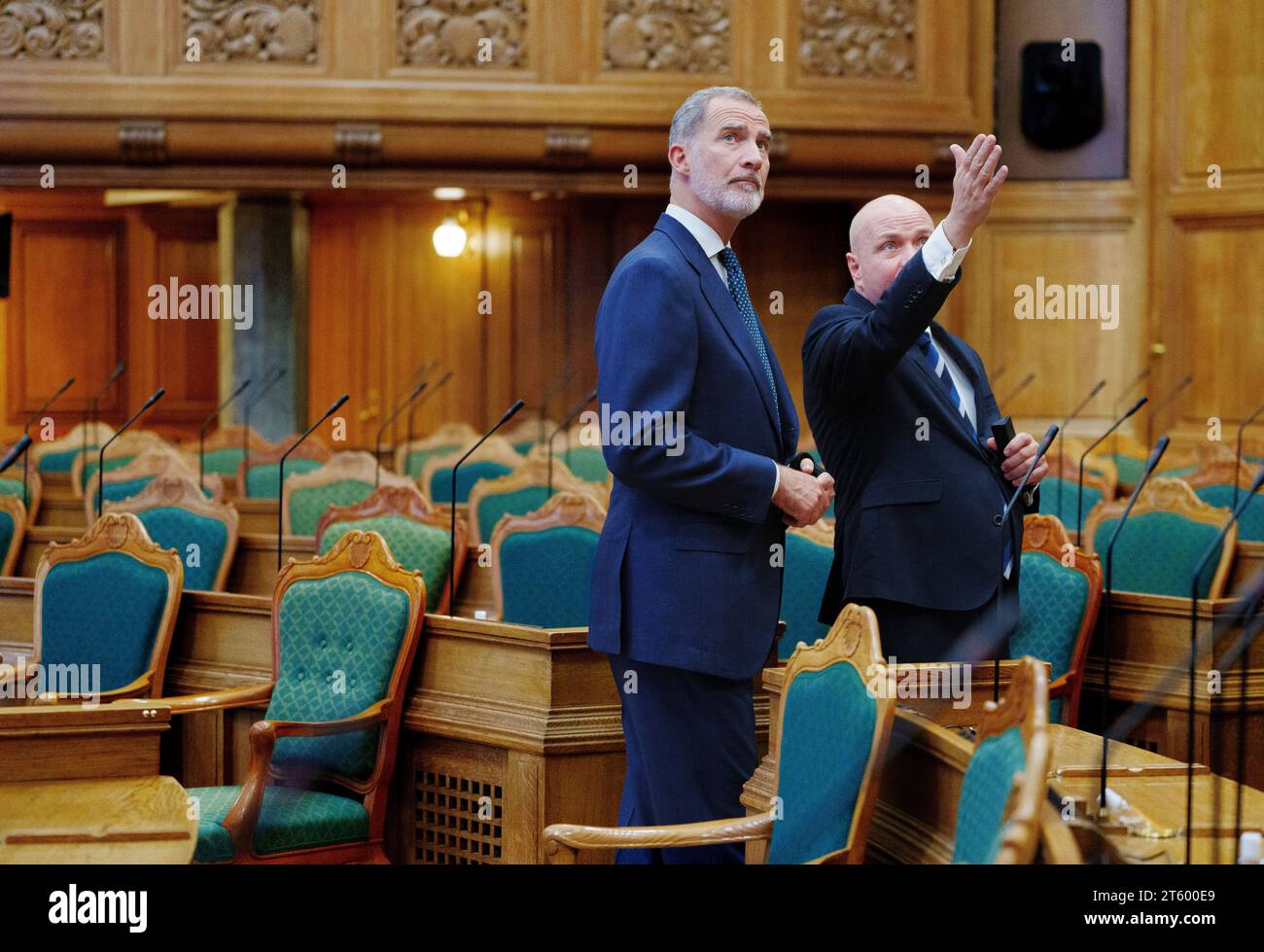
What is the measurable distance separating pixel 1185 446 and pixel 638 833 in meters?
7.59

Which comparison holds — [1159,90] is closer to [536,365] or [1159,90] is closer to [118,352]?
[536,365]

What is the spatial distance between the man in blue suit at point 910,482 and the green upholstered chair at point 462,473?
3984 mm

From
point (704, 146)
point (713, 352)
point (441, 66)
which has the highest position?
point (441, 66)

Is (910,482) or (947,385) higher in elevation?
(947,385)

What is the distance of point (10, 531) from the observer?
5.02 m

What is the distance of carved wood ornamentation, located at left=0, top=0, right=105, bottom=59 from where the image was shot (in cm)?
816

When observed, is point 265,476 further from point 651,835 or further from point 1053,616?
point 651,835

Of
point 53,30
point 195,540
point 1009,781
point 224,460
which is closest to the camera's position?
point 1009,781

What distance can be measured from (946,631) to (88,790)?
1333 mm

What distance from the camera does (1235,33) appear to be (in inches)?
349

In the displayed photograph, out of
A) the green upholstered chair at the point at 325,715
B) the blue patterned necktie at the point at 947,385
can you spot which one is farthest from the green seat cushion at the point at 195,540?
the blue patterned necktie at the point at 947,385

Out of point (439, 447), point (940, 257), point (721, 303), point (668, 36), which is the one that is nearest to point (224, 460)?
point (439, 447)
